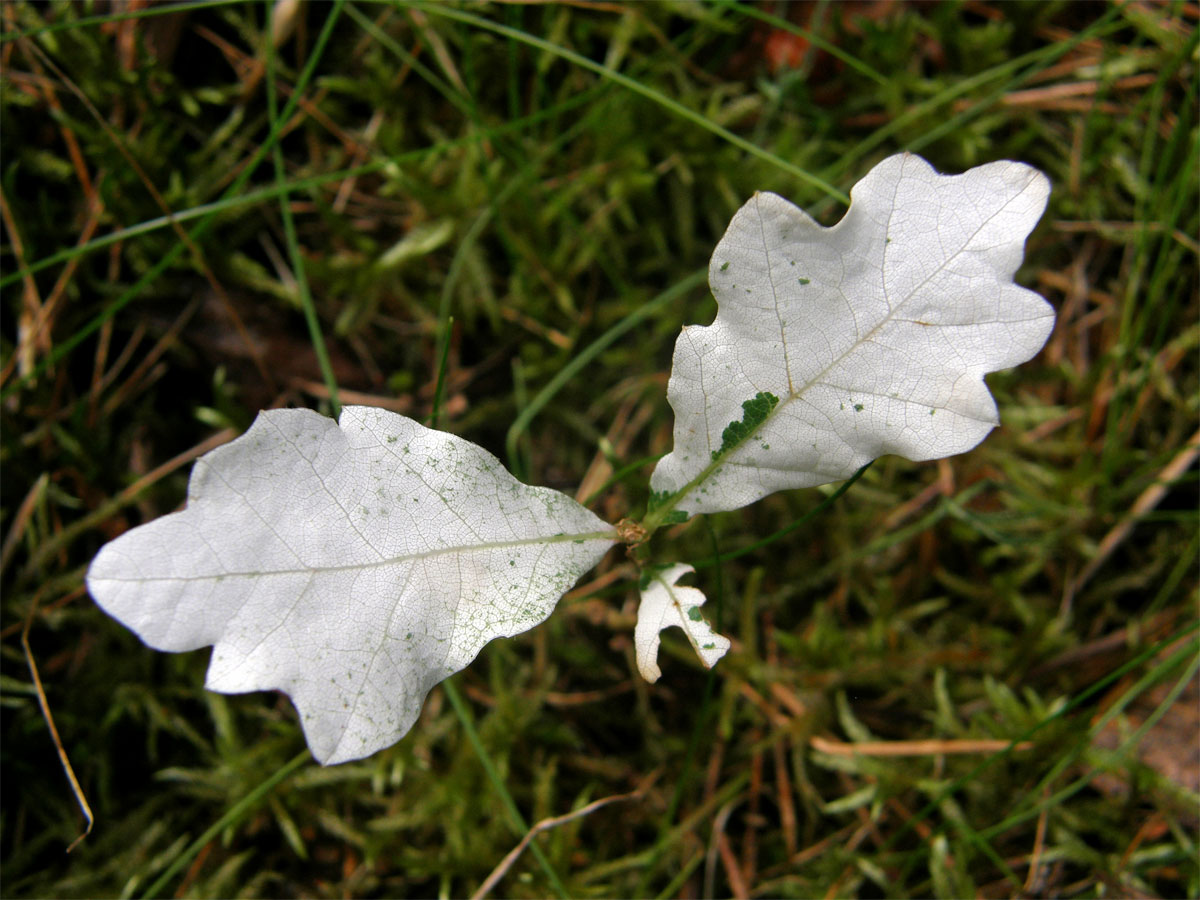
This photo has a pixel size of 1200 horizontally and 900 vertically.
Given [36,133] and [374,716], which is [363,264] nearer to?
[36,133]

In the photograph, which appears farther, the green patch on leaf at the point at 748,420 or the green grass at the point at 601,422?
the green grass at the point at 601,422

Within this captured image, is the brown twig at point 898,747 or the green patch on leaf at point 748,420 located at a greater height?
the green patch on leaf at point 748,420

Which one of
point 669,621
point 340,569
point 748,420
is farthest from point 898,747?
point 340,569

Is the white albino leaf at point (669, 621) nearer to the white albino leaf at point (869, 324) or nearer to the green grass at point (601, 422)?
the white albino leaf at point (869, 324)

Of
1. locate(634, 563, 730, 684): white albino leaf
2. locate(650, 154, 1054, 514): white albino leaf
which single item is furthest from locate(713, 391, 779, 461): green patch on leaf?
locate(634, 563, 730, 684): white albino leaf

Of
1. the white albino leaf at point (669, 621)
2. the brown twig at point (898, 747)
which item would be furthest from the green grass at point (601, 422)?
the white albino leaf at point (669, 621)

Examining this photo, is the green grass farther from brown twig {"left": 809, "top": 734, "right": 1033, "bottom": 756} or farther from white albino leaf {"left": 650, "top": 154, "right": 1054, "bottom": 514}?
white albino leaf {"left": 650, "top": 154, "right": 1054, "bottom": 514}
